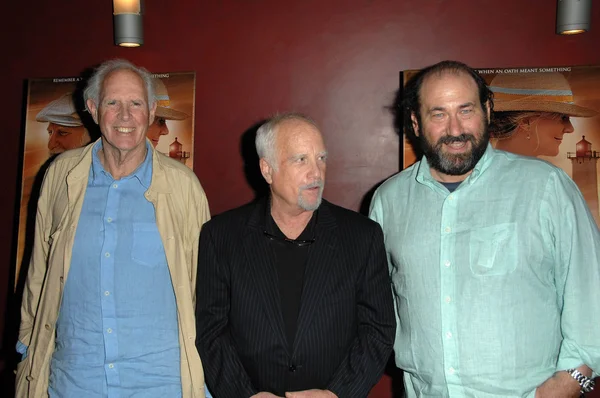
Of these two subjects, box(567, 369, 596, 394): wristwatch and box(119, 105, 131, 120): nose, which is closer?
box(567, 369, 596, 394): wristwatch

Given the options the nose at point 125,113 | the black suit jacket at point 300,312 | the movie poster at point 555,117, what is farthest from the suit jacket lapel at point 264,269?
the movie poster at point 555,117

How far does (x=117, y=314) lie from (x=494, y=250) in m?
1.43

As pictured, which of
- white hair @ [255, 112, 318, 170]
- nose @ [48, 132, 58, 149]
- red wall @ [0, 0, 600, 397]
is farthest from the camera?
nose @ [48, 132, 58, 149]

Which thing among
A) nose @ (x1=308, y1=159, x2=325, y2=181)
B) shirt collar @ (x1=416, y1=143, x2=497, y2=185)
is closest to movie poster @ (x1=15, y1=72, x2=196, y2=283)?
nose @ (x1=308, y1=159, x2=325, y2=181)

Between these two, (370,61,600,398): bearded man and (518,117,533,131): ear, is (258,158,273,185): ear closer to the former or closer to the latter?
(370,61,600,398): bearded man

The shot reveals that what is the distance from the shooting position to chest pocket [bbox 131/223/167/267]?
85.9 inches

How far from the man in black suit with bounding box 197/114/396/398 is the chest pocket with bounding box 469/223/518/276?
1.18 feet

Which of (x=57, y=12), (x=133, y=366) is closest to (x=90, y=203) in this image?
(x=133, y=366)

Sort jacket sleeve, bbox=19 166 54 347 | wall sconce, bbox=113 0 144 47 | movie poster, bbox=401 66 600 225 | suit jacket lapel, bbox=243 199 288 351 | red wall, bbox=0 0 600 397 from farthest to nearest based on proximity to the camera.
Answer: wall sconce, bbox=113 0 144 47 → red wall, bbox=0 0 600 397 → movie poster, bbox=401 66 600 225 → jacket sleeve, bbox=19 166 54 347 → suit jacket lapel, bbox=243 199 288 351

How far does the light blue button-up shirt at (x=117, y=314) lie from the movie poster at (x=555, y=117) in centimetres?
232

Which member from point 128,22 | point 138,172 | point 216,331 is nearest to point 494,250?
point 216,331

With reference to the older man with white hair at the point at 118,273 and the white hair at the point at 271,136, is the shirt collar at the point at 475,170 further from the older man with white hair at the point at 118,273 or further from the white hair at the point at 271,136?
the older man with white hair at the point at 118,273

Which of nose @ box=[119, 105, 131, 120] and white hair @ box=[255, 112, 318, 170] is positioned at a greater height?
nose @ box=[119, 105, 131, 120]

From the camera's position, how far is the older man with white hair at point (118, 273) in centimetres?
213
